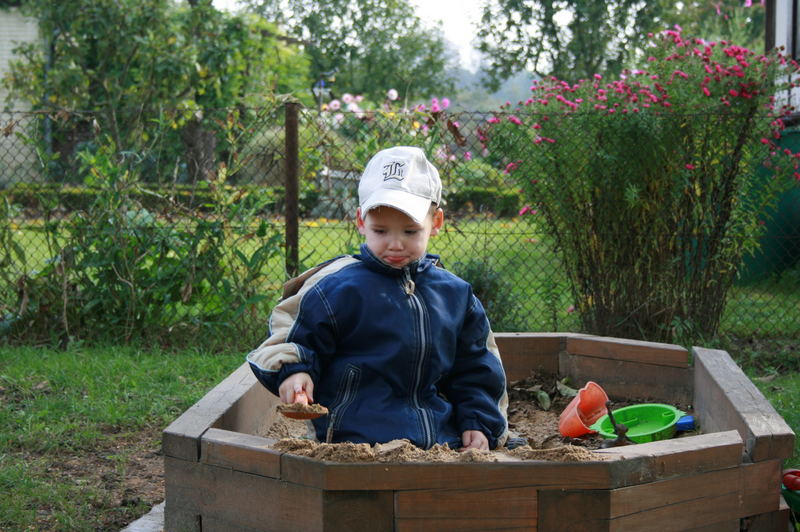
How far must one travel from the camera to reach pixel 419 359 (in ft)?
8.64

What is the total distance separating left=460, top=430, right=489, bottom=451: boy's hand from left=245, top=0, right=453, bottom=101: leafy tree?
29.4 metres

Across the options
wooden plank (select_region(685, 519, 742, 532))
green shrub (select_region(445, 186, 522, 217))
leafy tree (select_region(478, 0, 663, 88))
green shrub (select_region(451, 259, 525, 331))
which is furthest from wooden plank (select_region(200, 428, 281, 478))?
leafy tree (select_region(478, 0, 663, 88))

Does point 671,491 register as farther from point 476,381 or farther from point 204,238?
point 204,238

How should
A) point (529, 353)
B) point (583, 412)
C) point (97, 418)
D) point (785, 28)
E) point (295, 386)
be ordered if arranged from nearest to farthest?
1. point (295, 386)
2. point (583, 412)
3. point (529, 353)
4. point (97, 418)
5. point (785, 28)

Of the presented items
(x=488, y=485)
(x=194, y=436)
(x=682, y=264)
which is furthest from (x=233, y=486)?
(x=682, y=264)

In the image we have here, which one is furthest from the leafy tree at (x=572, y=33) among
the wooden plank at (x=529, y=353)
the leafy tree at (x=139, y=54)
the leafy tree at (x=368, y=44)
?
the wooden plank at (x=529, y=353)

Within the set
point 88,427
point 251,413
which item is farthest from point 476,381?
point 88,427

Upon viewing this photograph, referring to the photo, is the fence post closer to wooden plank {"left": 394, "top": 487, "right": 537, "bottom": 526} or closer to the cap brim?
the cap brim

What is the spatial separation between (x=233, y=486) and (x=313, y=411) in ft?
1.16

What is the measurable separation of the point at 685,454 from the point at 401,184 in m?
1.10

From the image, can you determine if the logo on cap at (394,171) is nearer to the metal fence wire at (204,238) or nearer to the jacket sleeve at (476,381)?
the jacket sleeve at (476,381)

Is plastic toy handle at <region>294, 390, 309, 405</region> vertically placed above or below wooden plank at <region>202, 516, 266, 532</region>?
above

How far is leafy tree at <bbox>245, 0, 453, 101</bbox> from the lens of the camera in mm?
32062

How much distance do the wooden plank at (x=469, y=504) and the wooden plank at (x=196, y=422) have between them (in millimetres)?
664
